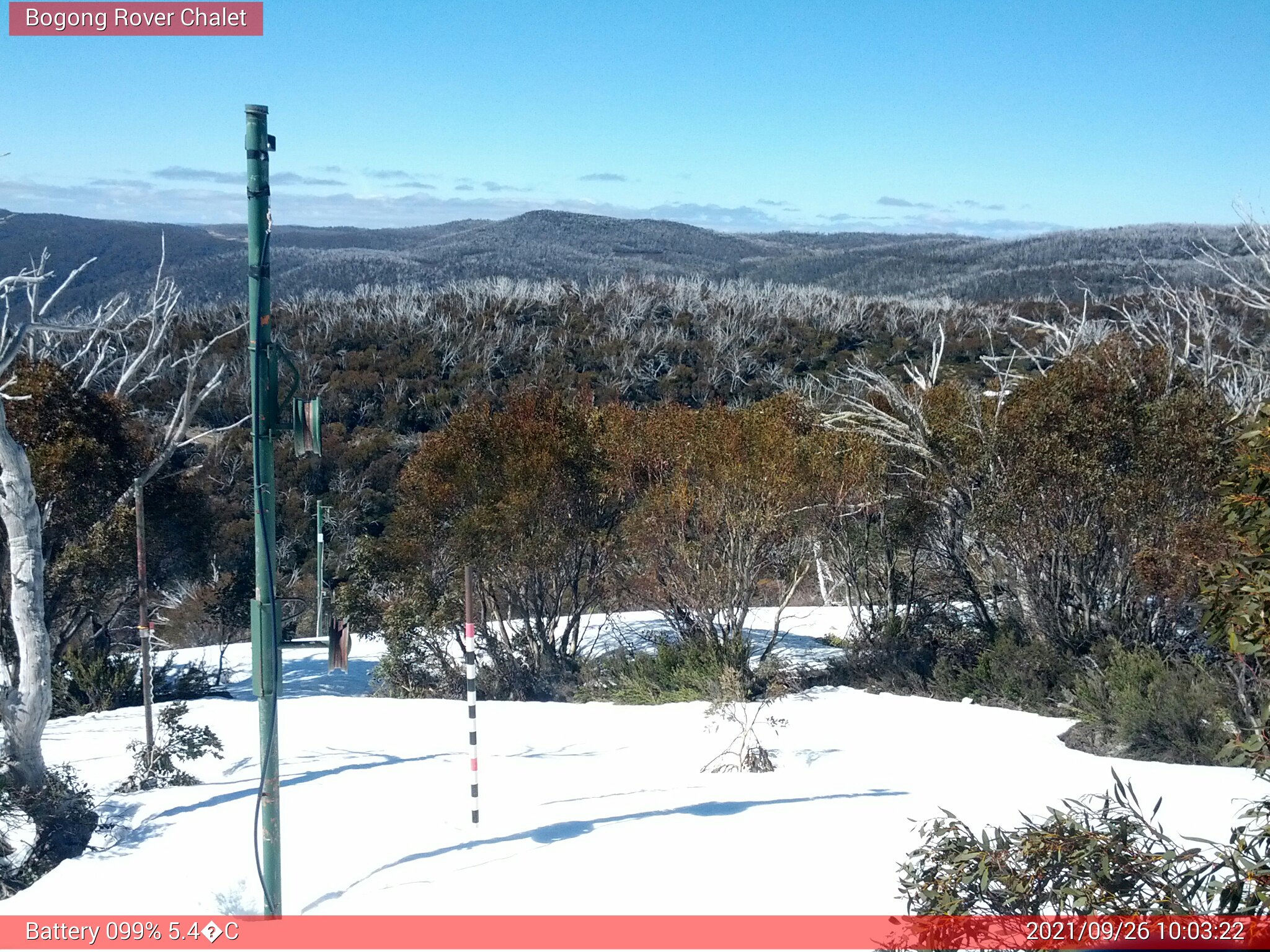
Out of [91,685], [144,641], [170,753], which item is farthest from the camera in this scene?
[91,685]

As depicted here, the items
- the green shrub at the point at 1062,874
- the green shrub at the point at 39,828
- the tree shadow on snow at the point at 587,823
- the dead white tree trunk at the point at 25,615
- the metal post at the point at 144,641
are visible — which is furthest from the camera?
the metal post at the point at 144,641

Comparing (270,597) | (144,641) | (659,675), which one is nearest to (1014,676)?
(659,675)

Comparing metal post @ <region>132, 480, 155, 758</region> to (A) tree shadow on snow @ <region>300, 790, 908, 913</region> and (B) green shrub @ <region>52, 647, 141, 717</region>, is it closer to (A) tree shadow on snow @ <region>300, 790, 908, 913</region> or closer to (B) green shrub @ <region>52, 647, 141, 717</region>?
(A) tree shadow on snow @ <region>300, 790, 908, 913</region>

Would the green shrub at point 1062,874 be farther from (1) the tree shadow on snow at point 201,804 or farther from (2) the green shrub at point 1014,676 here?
(2) the green shrub at point 1014,676

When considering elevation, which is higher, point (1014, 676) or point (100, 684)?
point (1014, 676)

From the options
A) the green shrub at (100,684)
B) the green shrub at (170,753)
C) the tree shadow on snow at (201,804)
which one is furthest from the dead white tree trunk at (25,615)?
the green shrub at (100,684)
